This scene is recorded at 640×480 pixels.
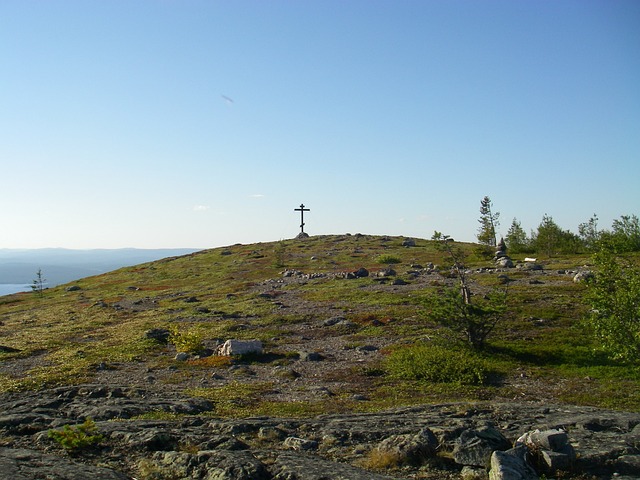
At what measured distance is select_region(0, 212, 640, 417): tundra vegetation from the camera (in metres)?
20.6

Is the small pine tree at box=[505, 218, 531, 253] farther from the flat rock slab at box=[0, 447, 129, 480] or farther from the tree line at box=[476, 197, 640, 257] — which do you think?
the flat rock slab at box=[0, 447, 129, 480]

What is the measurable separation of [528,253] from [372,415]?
264ft

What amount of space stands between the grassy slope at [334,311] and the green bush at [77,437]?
4.79 metres

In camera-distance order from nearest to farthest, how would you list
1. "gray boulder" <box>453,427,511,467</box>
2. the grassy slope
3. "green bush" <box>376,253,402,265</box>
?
"gray boulder" <box>453,427,511,467</box>
the grassy slope
"green bush" <box>376,253,402,265</box>

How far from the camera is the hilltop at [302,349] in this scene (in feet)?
62.6

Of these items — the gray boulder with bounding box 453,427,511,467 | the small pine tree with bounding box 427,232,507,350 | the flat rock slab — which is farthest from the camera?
the small pine tree with bounding box 427,232,507,350

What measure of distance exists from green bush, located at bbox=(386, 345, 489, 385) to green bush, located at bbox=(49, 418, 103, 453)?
44.0 ft

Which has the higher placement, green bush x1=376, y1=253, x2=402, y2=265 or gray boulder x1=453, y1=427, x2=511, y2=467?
green bush x1=376, y1=253, x2=402, y2=265

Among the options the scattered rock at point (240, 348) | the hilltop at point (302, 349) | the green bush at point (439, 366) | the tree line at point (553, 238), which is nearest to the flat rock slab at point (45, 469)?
the hilltop at point (302, 349)

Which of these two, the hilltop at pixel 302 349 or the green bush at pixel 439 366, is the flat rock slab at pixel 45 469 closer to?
the hilltop at pixel 302 349

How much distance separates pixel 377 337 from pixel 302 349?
5026 mm

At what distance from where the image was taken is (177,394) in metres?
20.2

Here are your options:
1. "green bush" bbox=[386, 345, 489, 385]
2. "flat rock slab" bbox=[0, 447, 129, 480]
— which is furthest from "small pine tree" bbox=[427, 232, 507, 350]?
"flat rock slab" bbox=[0, 447, 129, 480]

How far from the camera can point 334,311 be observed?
41750mm
